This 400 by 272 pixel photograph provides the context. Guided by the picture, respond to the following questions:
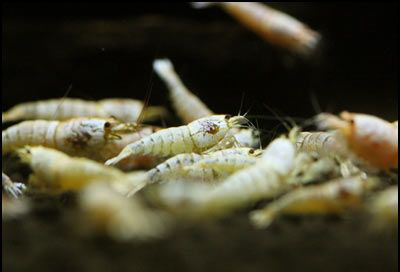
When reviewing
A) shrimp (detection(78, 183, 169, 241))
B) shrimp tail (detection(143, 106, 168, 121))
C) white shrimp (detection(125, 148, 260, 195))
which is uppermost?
shrimp (detection(78, 183, 169, 241))

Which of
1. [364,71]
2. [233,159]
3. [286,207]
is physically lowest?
[364,71]

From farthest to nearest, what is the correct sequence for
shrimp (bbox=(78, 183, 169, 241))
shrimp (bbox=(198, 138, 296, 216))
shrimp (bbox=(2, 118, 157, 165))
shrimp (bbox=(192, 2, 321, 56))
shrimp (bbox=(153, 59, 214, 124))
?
1. shrimp (bbox=(192, 2, 321, 56))
2. shrimp (bbox=(153, 59, 214, 124))
3. shrimp (bbox=(2, 118, 157, 165))
4. shrimp (bbox=(198, 138, 296, 216))
5. shrimp (bbox=(78, 183, 169, 241))

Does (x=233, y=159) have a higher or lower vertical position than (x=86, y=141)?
higher

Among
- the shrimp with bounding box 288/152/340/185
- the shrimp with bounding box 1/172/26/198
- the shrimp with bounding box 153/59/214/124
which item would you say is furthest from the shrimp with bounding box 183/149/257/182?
the shrimp with bounding box 153/59/214/124

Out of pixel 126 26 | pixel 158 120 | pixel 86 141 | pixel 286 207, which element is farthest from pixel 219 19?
pixel 286 207

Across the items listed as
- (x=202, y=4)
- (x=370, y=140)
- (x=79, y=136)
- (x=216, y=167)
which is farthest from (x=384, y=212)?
(x=202, y=4)

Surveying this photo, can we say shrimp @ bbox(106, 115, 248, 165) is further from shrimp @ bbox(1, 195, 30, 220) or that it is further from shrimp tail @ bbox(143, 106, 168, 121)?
shrimp tail @ bbox(143, 106, 168, 121)

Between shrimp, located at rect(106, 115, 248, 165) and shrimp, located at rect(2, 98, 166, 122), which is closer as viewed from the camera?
shrimp, located at rect(106, 115, 248, 165)

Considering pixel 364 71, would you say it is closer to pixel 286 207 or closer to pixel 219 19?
pixel 219 19
